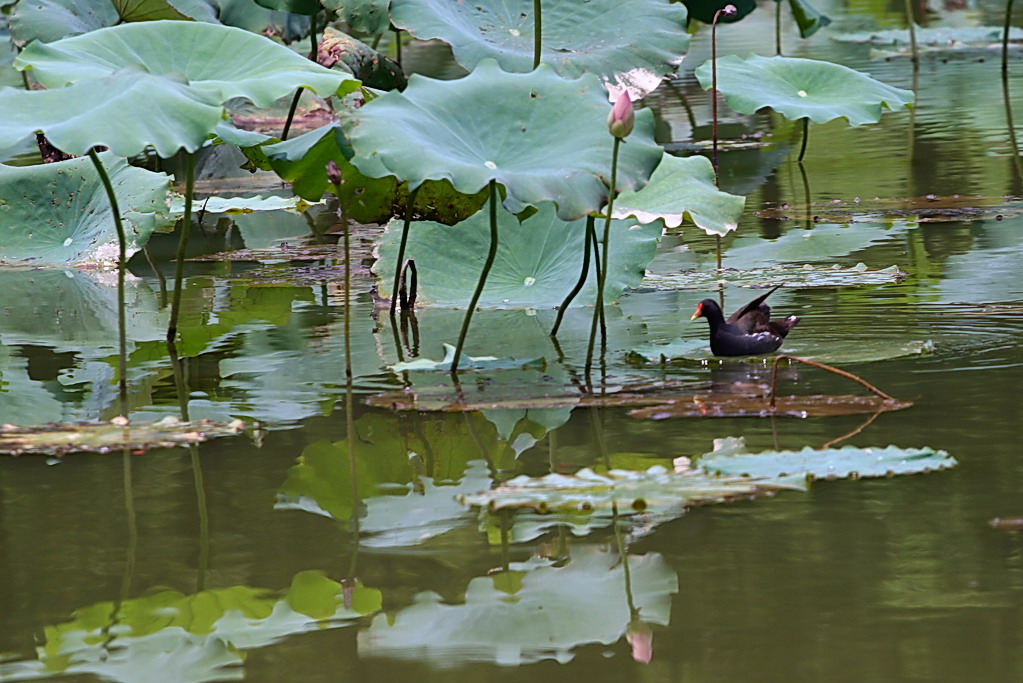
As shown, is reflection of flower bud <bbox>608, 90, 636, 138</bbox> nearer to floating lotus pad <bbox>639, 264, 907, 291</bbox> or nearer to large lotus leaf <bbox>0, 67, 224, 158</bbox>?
large lotus leaf <bbox>0, 67, 224, 158</bbox>

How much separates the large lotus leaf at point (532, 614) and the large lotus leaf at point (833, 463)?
329 millimetres

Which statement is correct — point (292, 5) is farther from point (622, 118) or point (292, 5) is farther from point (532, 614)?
point (532, 614)

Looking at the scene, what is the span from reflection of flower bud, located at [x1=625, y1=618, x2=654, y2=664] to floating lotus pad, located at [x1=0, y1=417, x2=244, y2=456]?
118 centimetres

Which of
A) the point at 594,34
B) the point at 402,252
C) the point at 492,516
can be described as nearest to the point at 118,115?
the point at 402,252

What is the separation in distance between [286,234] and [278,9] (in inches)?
47.9

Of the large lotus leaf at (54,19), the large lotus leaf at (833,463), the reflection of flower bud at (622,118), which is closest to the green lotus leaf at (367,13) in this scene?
the large lotus leaf at (54,19)

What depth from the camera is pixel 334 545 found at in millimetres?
2486

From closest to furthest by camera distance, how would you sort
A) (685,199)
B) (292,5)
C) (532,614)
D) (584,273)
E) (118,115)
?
1. (532,614)
2. (118,115)
3. (584,273)
4. (685,199)
5. (292,5)

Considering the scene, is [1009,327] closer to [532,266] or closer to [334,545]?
[532,266]

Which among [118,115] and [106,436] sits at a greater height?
[118,115]

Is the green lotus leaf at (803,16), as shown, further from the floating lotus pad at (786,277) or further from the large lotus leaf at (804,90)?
the floating lotus pad at (786,277)

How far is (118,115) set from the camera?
3.09 m

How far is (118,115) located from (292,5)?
3863mm

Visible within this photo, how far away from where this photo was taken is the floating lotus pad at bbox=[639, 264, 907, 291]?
4.32m
